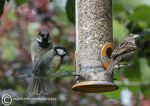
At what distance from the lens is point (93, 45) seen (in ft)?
22.7

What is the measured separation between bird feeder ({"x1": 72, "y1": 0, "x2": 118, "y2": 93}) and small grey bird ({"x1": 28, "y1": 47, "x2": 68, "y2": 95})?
46 cm

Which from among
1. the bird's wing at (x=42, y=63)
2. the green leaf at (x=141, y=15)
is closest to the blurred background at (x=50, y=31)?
the green leaf at (x=141, y=15)

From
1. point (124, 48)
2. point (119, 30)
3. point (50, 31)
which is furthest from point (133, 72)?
point (50, 31)

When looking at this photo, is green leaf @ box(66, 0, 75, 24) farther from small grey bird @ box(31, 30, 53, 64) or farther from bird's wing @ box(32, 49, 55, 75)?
bird's wing @ box(32, 49, 55, 75)

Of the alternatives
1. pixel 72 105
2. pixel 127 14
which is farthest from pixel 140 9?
pixel 72 105

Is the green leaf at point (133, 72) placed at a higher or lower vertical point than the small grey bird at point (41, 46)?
lower

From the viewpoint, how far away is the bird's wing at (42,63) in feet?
20.0

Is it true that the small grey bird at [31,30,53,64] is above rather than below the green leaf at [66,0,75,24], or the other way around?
below

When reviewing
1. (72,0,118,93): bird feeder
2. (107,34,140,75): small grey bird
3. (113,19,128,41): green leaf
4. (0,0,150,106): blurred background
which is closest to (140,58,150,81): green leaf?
(0,0,150,106): blurred background

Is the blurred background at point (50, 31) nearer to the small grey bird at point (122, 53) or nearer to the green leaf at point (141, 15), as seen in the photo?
the green leaf at point (141, 15)

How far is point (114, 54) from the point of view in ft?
21.4

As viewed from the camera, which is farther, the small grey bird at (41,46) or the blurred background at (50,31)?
the blurred background at (50,31)

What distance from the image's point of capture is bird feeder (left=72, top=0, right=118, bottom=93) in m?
6.64

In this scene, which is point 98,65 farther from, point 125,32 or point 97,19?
point 125,32
